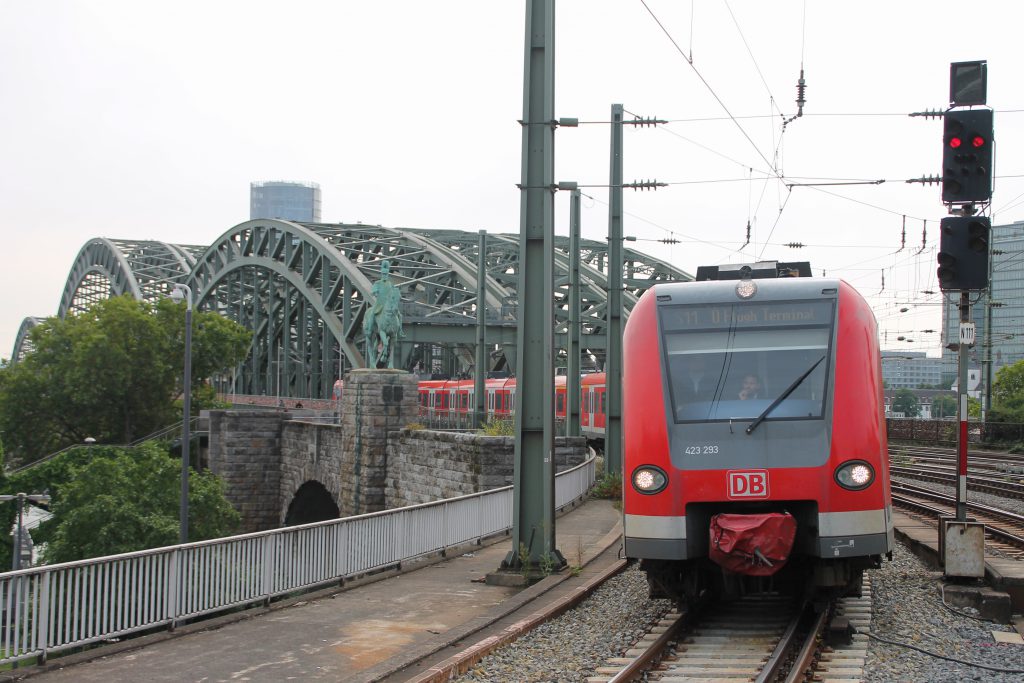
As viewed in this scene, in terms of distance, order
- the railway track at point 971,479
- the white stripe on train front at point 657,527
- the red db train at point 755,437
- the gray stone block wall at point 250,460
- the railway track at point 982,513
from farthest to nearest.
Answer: the gray stone block wall at point 250,460
the railway track at point 971,479
the railway track at point 982,513
the white stripe on train front at point 657,527
the red db train at point 755,437

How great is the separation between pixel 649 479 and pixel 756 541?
0.93 metres

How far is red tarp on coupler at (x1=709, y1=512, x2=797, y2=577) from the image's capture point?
778cm

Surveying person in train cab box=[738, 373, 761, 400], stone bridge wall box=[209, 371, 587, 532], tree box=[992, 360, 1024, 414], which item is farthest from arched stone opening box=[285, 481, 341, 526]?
tree box=[992, 360, 1024, 414]

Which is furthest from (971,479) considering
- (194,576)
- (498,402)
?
(498,402)

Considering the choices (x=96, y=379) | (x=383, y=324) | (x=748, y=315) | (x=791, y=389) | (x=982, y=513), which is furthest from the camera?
(x=96, y=379)

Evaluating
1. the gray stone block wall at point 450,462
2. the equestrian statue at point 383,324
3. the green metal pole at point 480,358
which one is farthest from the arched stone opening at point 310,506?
the gray stone block wall at point 450,462

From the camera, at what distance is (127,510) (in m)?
25.0

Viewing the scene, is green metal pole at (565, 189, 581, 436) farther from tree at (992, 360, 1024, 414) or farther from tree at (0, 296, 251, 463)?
tree at (992, 360, 1024, 414)

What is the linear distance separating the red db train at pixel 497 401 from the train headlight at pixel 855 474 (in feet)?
76.3

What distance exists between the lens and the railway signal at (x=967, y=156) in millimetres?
10609

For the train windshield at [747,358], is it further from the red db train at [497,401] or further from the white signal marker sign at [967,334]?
the red db train at [497,401]

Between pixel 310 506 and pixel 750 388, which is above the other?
pixel 750 388

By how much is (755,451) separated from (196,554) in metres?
5.49

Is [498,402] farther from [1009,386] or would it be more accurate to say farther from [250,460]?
[1009,386]
